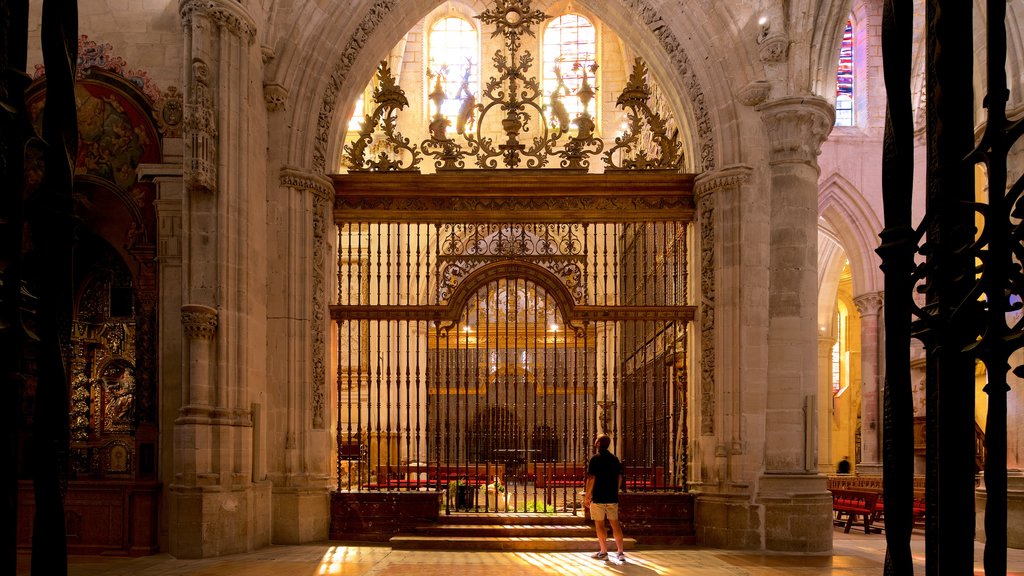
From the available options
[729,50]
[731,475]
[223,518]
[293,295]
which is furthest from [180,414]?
[729,50]

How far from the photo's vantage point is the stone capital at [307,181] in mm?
12547

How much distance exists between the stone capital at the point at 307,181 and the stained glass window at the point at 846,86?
15.8 metres

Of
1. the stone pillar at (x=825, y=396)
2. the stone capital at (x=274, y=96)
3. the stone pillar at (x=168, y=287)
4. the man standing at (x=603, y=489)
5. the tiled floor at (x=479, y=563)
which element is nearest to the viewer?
the tiled floor at (x=479, y=563)

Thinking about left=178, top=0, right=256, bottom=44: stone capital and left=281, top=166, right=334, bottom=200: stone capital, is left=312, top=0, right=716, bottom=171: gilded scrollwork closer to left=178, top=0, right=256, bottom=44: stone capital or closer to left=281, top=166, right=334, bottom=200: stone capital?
left=281, top=166, right=334, bottom=200: stone capital

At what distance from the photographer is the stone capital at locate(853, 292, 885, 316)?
74.6 feet

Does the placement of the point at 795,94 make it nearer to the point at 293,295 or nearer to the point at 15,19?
the point at 293,295

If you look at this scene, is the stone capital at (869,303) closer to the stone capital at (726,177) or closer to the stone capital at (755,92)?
the stone capital at (726,177)

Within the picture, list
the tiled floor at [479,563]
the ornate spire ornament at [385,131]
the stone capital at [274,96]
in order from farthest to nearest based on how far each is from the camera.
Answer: the ornate spire ornament at [385,131]
the stone capital at [274,96]
the tiled floor at [479,563]

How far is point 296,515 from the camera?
12.1 metres

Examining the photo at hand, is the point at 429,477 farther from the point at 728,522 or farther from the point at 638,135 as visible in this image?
the point at 638,135

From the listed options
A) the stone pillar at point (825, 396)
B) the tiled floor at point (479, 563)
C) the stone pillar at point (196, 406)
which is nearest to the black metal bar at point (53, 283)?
the tiled floor at point (479, 563)

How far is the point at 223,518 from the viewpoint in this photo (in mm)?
10453

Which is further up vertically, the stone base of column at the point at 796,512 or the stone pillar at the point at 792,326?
the stone pillar at the point at 792,326

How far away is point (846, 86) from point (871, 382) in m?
7.71
